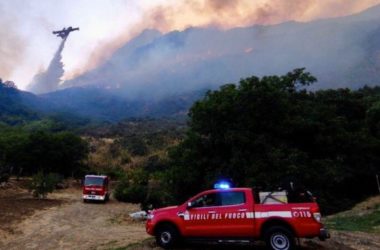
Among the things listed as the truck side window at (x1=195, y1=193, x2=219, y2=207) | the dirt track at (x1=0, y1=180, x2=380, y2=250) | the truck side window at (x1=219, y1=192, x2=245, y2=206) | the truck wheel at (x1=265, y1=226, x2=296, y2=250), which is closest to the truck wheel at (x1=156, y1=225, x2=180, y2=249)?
the dirt track at (x1=0, y1=180, x2=380, y2=250)

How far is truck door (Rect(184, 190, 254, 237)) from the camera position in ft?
48.0

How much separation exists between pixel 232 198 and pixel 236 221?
774mm

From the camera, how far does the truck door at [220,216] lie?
14633 mm

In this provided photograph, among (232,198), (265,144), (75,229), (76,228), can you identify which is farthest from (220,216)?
(265,144)

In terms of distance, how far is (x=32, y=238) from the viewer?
23.7 meters

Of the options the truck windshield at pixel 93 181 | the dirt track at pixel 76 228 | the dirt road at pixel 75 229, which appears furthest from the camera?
the truck windshield at pixel 93 181

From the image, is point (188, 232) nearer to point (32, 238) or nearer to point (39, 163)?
point (32, 238)

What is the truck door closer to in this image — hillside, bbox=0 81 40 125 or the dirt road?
the dirt road

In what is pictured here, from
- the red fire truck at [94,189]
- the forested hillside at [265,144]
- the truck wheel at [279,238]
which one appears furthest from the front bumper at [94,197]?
the truck wheel at [279,238]

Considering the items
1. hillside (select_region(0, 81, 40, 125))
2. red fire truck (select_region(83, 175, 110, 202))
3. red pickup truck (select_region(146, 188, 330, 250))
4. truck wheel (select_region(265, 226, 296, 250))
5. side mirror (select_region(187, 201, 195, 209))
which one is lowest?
truck wheel (select_region(265, 226, 296, 250))

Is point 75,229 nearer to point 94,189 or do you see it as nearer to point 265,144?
point 265,144

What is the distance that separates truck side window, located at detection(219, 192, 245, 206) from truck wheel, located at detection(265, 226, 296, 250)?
135cm

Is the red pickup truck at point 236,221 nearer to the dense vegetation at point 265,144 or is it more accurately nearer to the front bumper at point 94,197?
the dense vegetation at point 265,144

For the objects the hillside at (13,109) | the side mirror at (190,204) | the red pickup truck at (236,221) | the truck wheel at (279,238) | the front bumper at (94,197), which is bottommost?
the truck wheel at (279,238)
